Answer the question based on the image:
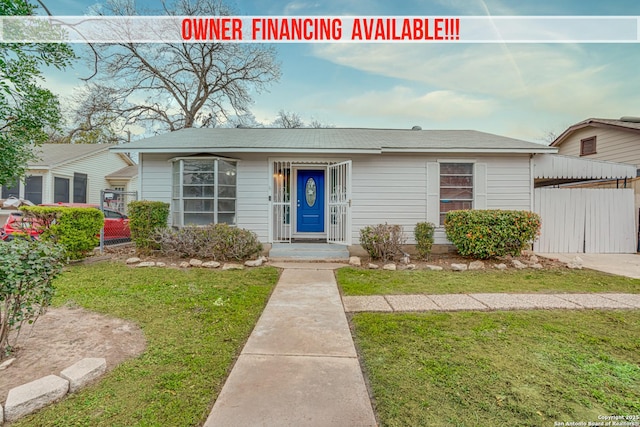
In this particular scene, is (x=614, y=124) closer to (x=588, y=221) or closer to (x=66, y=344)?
(x=588, y=221)

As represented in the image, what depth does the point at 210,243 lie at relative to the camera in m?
6.38

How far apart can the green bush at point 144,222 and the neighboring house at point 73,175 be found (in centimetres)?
780

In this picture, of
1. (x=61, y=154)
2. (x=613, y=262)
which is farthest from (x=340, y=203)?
(x=61, y=154)

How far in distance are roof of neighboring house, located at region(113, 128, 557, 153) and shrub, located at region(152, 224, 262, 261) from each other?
1980 mm

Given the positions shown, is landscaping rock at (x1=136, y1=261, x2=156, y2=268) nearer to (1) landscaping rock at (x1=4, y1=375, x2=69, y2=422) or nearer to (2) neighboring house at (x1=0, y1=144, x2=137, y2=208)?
(1) landscaping rock at (x1=4, y1=375, x2=69, y2=422)

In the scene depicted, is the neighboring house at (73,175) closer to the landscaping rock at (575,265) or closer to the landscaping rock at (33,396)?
the landscaping rock at (33,396)

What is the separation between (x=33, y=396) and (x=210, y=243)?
4690mm

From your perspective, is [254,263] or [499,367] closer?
[499,367]

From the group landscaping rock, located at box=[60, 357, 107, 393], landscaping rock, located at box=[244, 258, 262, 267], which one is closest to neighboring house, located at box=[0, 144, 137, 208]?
landscaping rock, located at box=[244, 258, 262, 267]

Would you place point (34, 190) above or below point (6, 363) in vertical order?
above

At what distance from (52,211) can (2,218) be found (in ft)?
24.8

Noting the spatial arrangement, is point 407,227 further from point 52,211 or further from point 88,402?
point 52,211

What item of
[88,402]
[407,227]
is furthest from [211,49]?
[88,402]

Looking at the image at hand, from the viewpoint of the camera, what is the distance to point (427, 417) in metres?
1.72
